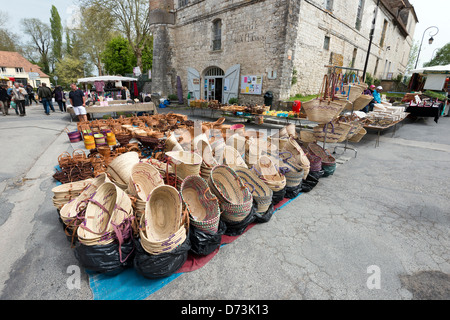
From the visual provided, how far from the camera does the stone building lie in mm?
10930

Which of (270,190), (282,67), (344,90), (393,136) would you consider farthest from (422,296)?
(282,67)

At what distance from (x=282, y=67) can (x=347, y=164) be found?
7.26 m

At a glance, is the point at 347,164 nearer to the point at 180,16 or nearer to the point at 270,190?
the point at 270,190

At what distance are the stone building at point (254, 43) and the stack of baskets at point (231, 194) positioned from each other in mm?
9268

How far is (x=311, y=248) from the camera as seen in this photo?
97.2 inches

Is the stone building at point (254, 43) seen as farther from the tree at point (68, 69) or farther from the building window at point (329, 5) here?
the tree at point (68, 69)

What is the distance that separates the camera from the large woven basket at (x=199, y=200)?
96.8 inches

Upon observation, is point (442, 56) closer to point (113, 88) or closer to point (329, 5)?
point (329, 5)

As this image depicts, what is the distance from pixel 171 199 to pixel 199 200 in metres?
0.42

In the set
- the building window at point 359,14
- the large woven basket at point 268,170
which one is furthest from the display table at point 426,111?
the large woven basket at point 268,170

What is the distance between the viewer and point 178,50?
16953 mm

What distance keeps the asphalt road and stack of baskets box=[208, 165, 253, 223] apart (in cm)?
36

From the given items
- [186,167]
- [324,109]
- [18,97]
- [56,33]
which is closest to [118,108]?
[18,97]

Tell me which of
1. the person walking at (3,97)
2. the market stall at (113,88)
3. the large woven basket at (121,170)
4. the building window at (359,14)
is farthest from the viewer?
the market stall at (113,88)
